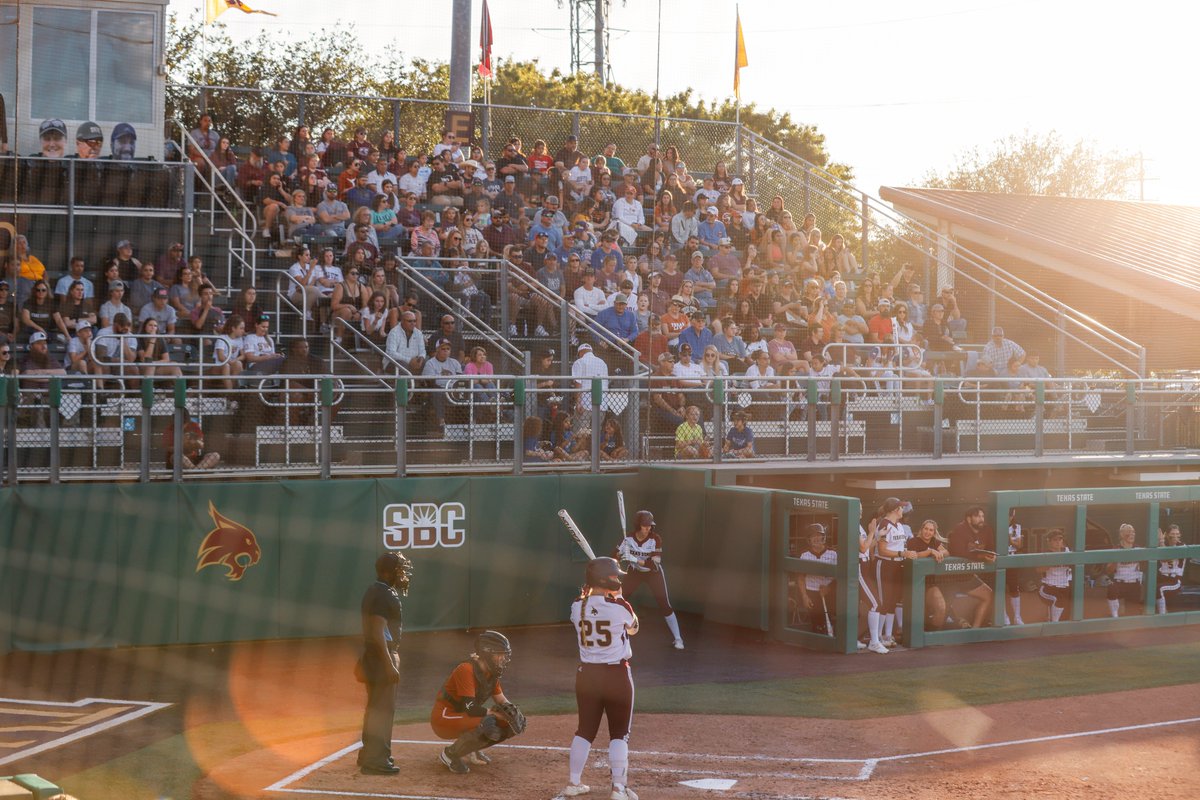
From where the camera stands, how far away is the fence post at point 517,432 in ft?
56.5

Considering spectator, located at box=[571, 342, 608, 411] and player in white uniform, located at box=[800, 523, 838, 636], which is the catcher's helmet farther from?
spectator, located at box=[571, 342, 608, 411]

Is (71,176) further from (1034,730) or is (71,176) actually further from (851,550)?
(1034,730)

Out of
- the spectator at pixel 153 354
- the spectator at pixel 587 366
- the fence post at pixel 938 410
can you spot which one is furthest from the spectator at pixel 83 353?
the fence post at pixel 938 410

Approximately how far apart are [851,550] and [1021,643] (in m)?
2.91

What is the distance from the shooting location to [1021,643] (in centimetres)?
1717

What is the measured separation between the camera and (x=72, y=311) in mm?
17344

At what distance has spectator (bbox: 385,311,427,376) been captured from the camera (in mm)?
18016

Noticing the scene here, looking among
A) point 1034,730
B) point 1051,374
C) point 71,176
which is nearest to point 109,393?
point 71,176

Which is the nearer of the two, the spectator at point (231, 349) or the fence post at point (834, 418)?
the spectator at point (231, 349)

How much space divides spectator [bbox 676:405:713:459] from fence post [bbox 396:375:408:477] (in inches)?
146

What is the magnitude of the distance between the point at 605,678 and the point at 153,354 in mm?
9175

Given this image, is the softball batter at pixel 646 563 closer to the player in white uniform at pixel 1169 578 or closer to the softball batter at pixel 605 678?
the softball batter at pixel 605 678

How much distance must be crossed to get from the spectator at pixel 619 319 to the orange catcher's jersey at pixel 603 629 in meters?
10.1

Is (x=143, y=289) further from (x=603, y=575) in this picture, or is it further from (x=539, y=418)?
(x=603, y=575)
